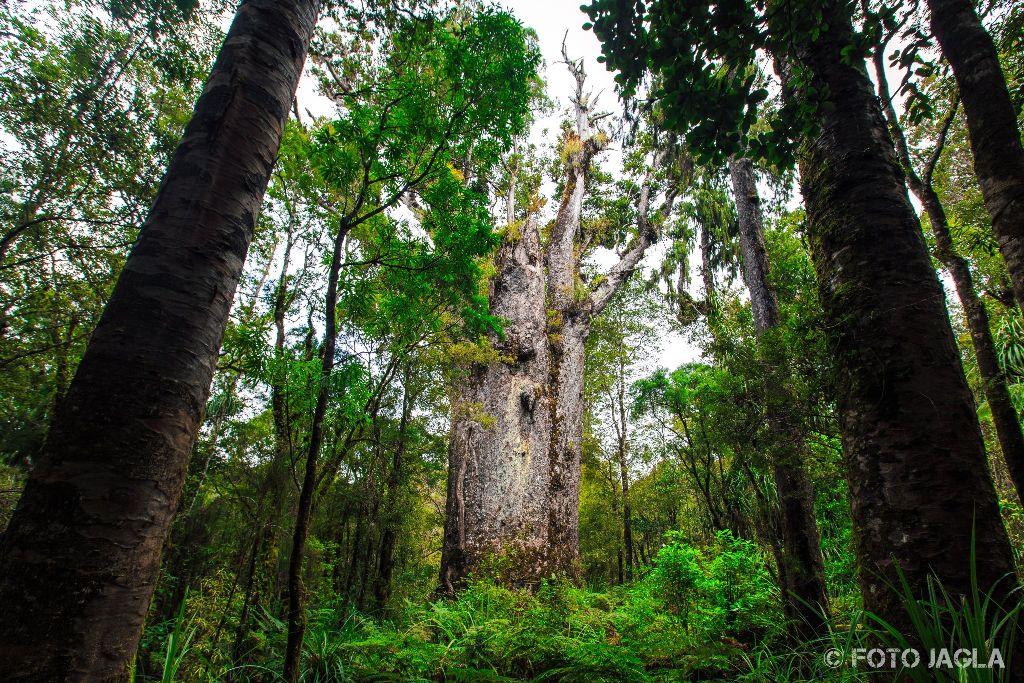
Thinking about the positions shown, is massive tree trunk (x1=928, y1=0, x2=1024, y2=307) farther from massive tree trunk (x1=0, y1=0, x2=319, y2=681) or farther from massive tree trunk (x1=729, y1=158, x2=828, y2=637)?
massive tree trunk (x1=0, y1=0, x2=319, y2=681)

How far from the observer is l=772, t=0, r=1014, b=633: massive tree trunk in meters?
1.41

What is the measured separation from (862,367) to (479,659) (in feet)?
10.8

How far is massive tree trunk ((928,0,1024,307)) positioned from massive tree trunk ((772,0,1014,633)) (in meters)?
0.54

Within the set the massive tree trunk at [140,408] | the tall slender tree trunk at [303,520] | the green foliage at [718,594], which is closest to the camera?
the massive tree trunk at [140,408]

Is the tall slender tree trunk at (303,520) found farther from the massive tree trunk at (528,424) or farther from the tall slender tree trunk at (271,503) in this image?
the massive tree trunk at (528,424)

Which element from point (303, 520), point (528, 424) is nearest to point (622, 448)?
point (528, 424)

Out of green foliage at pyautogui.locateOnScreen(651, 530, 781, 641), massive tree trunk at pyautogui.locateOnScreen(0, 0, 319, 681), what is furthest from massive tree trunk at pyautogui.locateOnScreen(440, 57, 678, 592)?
massive tree trunk at pyautogui.locateOnScreen(0, 0, 319, 681)

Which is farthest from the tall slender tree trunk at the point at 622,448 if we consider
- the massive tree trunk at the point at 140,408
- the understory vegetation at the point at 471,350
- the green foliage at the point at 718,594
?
the massive tree trunk at the point at 140,408

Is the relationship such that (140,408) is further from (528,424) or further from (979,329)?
(528,424)

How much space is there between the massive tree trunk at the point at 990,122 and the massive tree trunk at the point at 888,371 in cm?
54

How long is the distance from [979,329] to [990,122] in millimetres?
3084

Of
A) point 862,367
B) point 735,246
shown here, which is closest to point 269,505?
point 862,367

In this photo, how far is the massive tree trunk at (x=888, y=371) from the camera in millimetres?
1405

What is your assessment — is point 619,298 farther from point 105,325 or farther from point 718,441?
point 105,325
